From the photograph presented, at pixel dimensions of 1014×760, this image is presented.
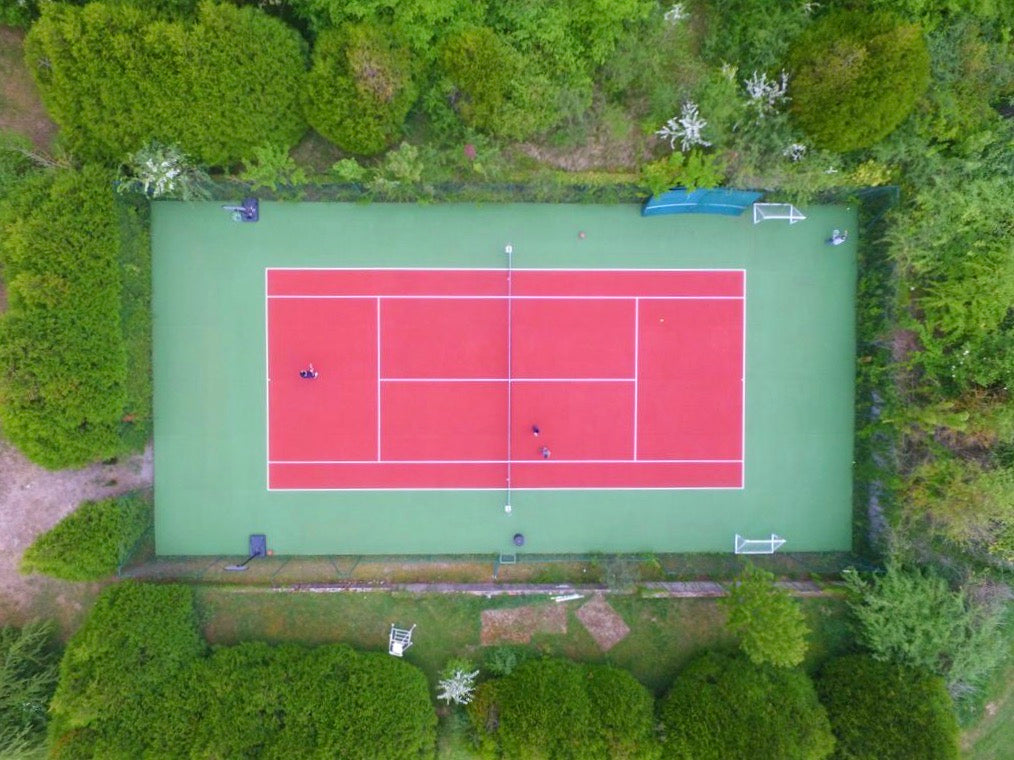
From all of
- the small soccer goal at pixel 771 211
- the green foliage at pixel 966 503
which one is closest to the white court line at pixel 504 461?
the green foliage at pixel 966 503

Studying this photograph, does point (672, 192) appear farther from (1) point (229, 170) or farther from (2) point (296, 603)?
(2) point (296, 603)

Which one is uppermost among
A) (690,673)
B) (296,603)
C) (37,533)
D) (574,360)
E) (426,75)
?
(426,75)

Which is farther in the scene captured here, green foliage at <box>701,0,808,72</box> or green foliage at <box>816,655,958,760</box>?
green foliage at <box>701,0,808,72</box>

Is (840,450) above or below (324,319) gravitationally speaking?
below

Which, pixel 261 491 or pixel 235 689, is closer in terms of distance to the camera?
pixel 235 689

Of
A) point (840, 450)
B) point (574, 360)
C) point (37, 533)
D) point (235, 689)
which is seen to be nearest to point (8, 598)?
point (37, 533)

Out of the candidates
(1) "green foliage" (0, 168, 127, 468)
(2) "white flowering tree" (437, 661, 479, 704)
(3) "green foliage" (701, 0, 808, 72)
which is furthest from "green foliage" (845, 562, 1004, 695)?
(1) "green foliage" (0, 168, 127, 468)

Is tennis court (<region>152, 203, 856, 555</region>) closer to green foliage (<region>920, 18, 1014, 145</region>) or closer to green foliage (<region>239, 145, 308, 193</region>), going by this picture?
green foliage (<region>239, 145, 308, 193</region>)
